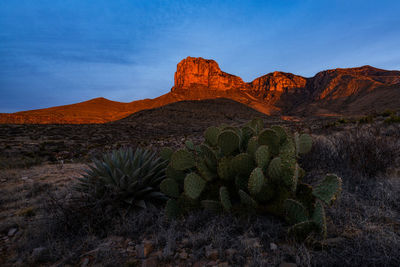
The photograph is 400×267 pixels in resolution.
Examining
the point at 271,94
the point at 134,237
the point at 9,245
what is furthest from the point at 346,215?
the point at 271,94

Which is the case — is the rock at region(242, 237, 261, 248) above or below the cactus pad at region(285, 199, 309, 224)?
below

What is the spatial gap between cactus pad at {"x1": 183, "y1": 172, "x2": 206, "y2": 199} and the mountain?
100 m

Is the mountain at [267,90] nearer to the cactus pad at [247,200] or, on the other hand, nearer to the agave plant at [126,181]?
the agave plant at [126,181]

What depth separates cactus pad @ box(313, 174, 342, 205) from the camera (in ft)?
6.48

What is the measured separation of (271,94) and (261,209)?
15630 cm

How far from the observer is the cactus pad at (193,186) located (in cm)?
229

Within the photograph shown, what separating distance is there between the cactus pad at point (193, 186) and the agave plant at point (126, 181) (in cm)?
75

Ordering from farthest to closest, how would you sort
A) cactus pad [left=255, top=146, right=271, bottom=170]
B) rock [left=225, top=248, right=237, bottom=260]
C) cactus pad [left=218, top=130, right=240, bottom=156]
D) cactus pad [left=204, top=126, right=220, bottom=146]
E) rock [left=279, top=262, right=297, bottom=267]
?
1. cactus pad [left=204, top=126, right=220, bottom=146]
2. cactus pad [left=218, top=130, right=240, bottom=156]
3. cactus pad [left=255, top=146, right=271, bottom=170]
4. rock [left=225, top=248, right=237, bottom=260]
5. rock [left=279, top=262, right=297, bottom=267]

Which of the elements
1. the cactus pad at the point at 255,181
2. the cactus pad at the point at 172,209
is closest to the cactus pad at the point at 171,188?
the cactus pad at the point at 172,209

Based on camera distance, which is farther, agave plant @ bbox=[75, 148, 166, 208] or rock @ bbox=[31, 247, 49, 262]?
agave plant @ bbox=[75, 148, 166, 208]

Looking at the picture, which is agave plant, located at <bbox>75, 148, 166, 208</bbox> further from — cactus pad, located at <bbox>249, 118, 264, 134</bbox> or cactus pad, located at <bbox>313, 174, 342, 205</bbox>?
cactus pad, located at <bbox>313, 174, 342, 205</bbox>

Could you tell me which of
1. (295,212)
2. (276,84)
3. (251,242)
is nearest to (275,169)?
(295,212)

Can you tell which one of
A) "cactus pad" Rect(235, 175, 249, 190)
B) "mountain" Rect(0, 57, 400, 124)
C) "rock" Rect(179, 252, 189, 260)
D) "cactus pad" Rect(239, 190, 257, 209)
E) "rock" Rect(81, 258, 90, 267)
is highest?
"mountain" Rect(0, 57, 400, 124)

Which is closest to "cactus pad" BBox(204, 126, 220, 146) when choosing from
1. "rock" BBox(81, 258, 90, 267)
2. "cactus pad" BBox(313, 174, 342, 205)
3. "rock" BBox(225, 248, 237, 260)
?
"cactus pad" BBox(313, 174, 342, 205)
